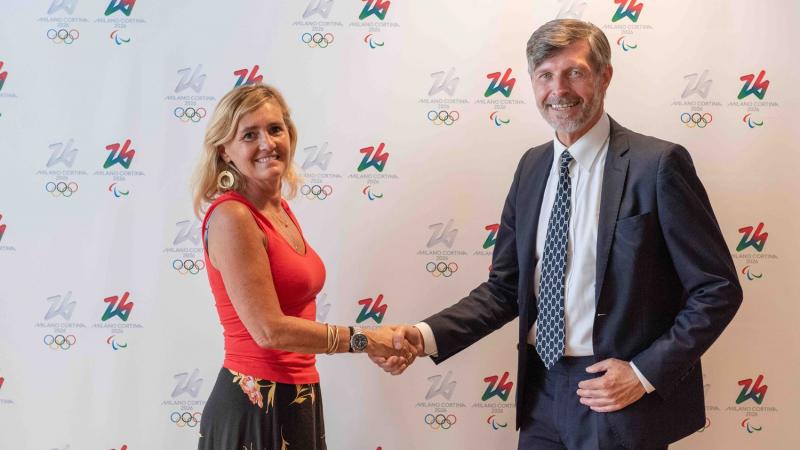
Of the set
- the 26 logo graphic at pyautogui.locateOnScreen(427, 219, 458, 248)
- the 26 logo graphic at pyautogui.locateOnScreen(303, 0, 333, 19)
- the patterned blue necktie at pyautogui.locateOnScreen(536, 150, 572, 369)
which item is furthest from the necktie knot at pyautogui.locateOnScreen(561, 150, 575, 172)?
the 26 logo graphic at pyautogui.locateOnScreen(303, 0, 333, 19)

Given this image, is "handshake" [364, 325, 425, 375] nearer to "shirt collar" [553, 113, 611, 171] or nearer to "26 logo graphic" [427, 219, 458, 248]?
"26 logo graphic" [427, 219, 458, 248]

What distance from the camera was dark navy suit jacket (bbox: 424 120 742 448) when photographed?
212cm

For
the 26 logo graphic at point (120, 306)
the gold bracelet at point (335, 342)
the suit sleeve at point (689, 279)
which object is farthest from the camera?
the 26 logo graphic at point (120, 306)

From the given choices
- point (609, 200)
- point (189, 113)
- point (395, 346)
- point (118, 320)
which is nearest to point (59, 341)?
point (118, 320)

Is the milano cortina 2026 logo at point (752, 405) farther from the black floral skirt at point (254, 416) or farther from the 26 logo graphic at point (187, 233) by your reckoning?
the 26 logo graphic at point (187, 233)

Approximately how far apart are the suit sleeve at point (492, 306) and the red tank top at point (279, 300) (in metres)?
0.58

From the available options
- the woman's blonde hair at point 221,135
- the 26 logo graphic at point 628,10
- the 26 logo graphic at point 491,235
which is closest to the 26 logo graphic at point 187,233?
the woman's blonde hair at point 221,135

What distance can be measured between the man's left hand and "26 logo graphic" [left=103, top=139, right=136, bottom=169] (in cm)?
204

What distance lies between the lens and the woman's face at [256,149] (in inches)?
91.4

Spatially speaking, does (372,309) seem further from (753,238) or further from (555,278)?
(753,238)

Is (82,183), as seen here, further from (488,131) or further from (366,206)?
(488,131)

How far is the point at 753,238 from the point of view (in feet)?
9.68

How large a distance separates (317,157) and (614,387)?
59.4 inches

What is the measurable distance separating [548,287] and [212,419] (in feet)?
3.70
